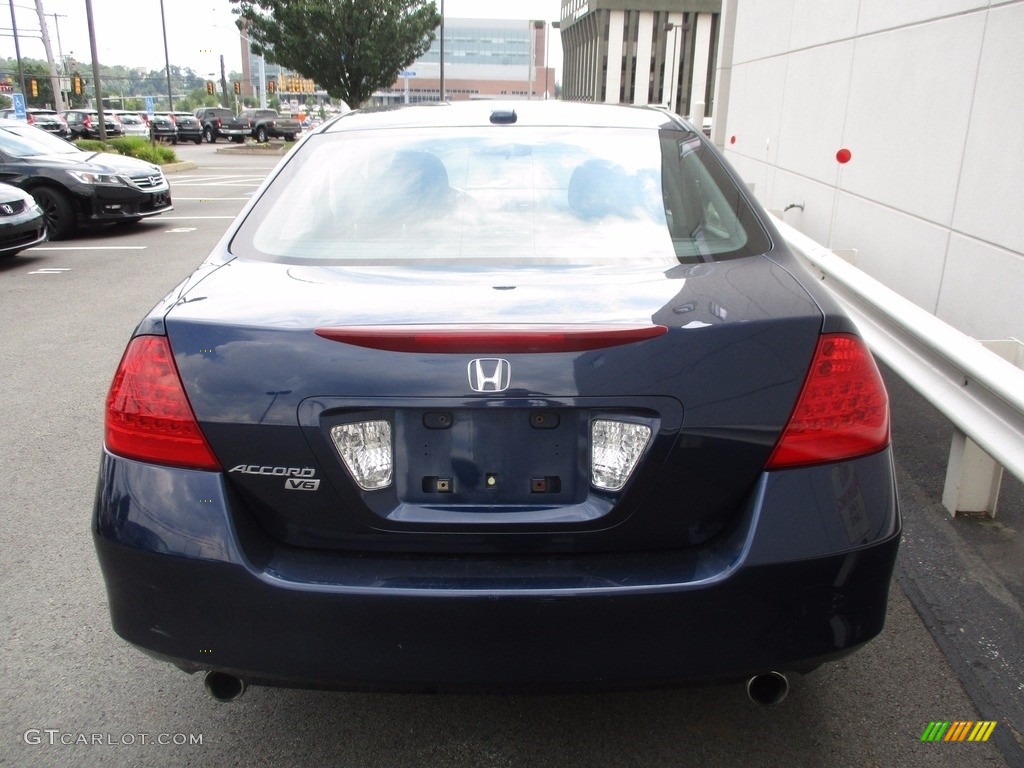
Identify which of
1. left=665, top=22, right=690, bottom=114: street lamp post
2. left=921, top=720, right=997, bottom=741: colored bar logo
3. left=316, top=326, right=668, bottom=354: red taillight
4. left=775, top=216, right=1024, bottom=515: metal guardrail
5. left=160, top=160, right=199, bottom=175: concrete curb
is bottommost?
left=160, top=160, right=199, bottom=175: concrete curb

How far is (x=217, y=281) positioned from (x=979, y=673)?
99.1 inches

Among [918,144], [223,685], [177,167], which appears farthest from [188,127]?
[223,685]

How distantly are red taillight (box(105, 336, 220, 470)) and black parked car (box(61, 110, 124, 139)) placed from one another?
158 feet

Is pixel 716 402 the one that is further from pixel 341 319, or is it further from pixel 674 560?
pixel 341 319

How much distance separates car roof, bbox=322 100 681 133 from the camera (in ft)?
10.7

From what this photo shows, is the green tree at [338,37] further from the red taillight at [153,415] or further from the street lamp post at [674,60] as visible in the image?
the red taillight at [153,415]

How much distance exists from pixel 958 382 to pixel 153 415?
303cm

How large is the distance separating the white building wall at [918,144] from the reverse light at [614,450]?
3.70 metres

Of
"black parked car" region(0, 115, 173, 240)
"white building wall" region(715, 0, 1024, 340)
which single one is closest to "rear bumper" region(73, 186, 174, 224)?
"black parked car" region(0, 115, 173, 240)

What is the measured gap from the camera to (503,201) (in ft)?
9.27

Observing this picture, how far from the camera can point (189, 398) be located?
2090mm

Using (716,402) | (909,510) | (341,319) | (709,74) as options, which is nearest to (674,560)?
(716,402)

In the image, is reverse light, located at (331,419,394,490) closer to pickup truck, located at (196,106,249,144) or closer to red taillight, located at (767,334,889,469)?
red taillight, located at (767,334,889,469)

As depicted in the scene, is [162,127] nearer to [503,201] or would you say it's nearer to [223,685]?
[503,201]
